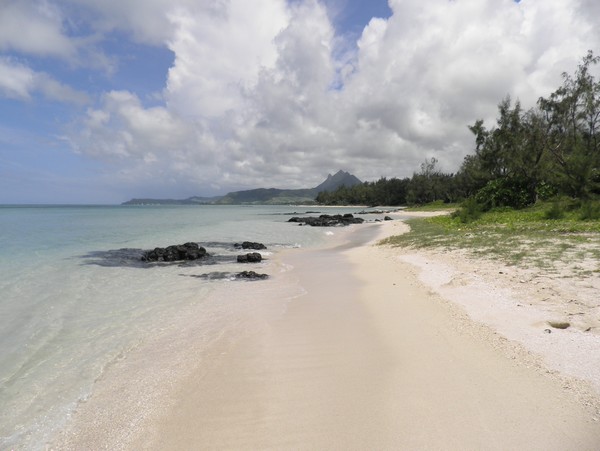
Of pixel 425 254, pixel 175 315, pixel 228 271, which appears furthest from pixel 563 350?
pixel 228 271

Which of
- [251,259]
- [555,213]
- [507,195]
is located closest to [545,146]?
[507,195]

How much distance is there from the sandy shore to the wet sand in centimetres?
2

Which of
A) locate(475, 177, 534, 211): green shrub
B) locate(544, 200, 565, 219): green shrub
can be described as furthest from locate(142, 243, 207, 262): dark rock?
locate(475, 177, 534, 211): green shrub

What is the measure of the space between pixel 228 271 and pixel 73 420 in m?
12.3

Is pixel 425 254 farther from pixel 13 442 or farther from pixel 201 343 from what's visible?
pixel 13 442

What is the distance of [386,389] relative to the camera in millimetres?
5172

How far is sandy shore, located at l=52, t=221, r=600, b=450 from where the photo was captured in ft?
13.6

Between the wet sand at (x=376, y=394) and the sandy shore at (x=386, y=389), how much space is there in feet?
0.06

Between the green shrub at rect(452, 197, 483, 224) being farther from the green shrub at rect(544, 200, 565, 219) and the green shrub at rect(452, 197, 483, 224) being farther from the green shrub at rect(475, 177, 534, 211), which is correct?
the green shrub at rect(544, 200, 565, 219)

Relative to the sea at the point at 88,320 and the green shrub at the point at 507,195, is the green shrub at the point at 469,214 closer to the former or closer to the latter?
the green shrub at the point at 507,195

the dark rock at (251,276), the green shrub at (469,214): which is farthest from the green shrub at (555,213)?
the dark rock at (251,276)

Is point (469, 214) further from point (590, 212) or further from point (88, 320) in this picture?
point (88, 320)

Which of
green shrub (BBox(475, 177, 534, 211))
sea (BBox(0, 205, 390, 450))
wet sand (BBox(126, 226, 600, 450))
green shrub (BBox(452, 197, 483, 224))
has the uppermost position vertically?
green shrub (BBox(475, 177, 534, 211))

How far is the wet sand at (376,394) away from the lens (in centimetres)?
411
